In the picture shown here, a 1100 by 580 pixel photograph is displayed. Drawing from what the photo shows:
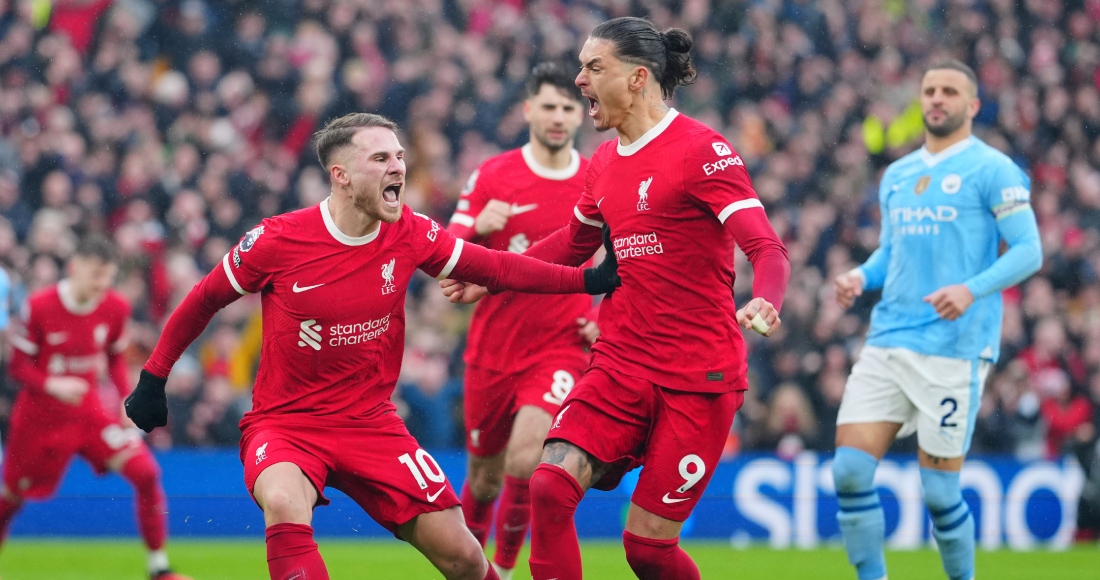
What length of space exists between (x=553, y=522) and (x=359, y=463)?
2.86 feet

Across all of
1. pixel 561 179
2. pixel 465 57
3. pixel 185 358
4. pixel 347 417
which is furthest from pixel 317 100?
pixel 347 417

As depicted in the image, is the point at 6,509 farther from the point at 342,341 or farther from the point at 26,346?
the point at 342,341

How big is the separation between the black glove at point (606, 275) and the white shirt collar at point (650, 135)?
37 centimetres

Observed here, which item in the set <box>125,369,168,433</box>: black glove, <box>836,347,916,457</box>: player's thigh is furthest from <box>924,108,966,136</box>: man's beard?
<box>125,369,168,433</box>: black glove

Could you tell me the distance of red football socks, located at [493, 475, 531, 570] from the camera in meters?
7.49

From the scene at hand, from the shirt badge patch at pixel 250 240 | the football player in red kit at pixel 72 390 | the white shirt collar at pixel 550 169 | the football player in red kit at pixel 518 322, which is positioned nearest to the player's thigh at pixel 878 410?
the football player in red kit at pixel 518 322

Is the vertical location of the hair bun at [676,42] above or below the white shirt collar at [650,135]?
above

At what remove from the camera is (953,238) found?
7352 millimetres

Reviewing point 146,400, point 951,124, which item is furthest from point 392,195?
point 951,124

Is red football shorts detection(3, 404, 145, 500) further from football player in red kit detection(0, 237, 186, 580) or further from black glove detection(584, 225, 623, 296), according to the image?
black glove detection(584, 225, 623, 296)

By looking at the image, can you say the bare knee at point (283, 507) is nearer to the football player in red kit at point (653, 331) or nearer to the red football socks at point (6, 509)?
the football player in red kit at point (653, 331)

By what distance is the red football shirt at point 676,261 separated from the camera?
18.4 ft

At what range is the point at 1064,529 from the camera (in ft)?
40.0

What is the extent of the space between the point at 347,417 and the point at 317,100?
10.5 meters
